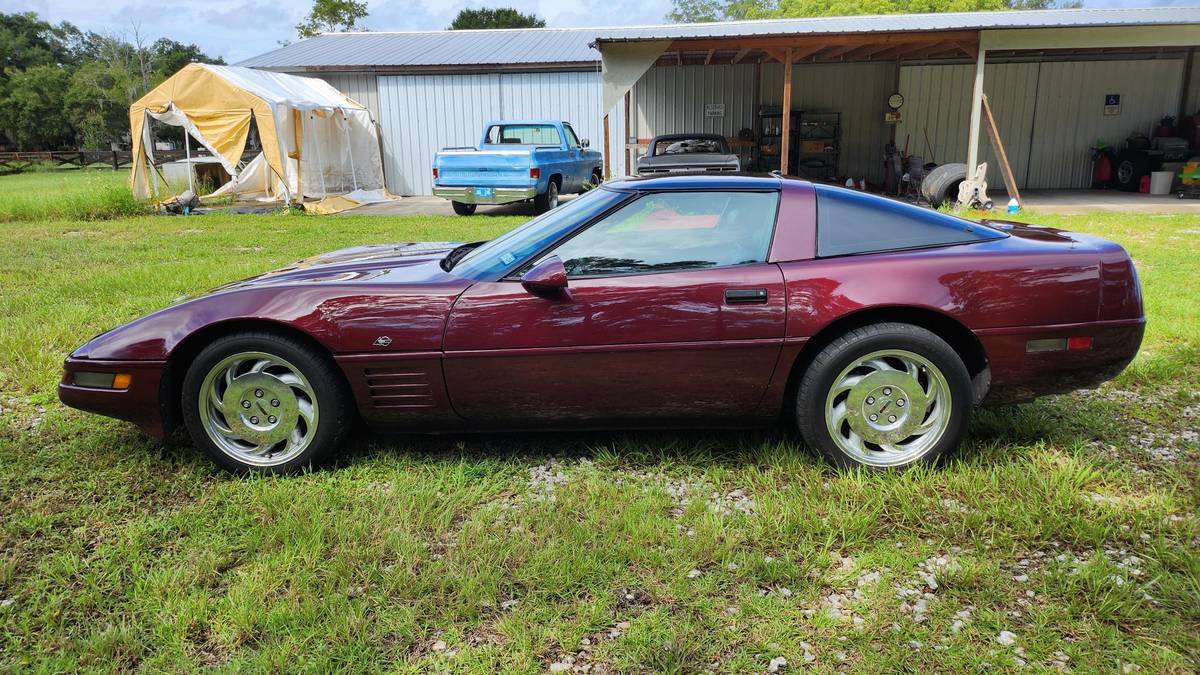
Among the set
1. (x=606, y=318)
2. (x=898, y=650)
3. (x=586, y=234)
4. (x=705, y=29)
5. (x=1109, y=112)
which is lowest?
(x=898, y=650)

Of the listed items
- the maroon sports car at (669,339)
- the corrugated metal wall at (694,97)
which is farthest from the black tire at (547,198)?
the maroon sports car at (669,339)

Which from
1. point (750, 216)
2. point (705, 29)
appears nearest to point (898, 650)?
point (750, 216)

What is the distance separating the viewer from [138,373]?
3258 millimetres

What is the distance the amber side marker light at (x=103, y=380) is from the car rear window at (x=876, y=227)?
2.96 metres

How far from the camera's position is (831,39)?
1242 cm

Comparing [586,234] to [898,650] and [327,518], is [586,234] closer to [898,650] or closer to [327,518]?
[327,518]

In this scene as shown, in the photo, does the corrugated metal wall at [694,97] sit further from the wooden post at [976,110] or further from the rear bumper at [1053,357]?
the rear bumper at [1053,357]

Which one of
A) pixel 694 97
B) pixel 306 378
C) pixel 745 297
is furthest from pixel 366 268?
pixel 694 97

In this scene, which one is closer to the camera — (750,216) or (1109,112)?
(750,216)

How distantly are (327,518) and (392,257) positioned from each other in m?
1.53

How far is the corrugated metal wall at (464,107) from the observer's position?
63.5 feet

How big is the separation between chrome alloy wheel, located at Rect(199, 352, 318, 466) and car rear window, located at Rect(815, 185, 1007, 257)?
228 cm

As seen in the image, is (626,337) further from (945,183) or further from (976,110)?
(945,183)

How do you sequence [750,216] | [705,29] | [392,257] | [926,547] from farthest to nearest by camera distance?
[705,29] < [392,257] < [750,216] < [926,547]
